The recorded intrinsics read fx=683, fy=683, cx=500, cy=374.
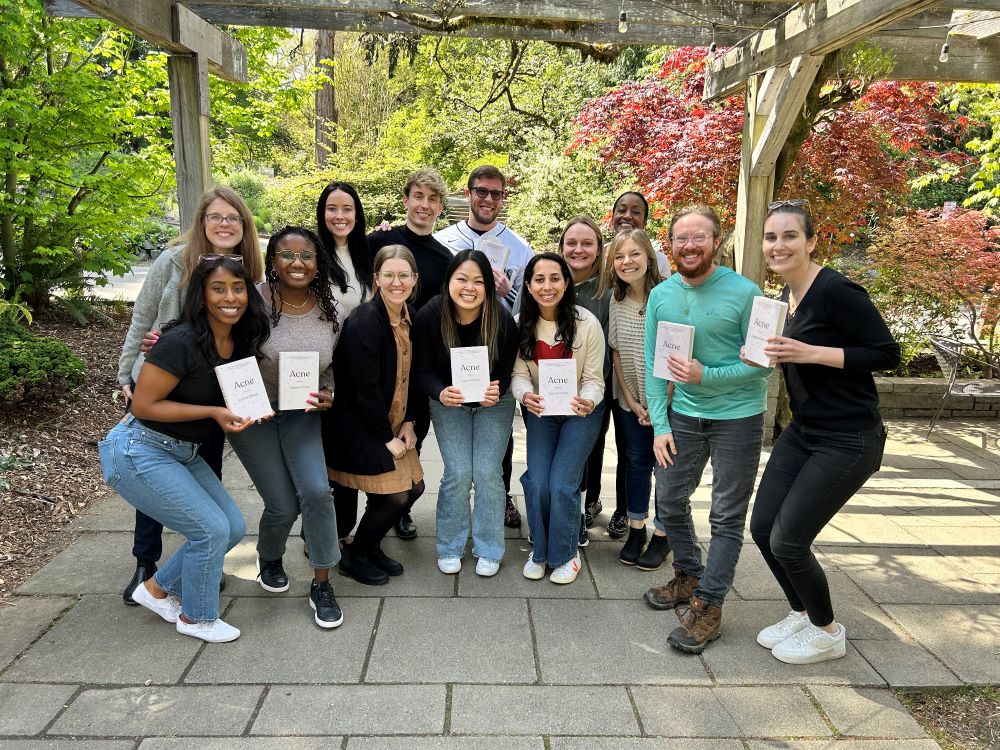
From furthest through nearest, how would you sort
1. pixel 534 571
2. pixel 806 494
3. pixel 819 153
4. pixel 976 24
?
pixel 819 153, pixel 976 24, pixel 534 571, pixel 806 494

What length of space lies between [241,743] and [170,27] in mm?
4675

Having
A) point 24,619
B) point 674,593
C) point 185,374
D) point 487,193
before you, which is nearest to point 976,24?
point 487,193

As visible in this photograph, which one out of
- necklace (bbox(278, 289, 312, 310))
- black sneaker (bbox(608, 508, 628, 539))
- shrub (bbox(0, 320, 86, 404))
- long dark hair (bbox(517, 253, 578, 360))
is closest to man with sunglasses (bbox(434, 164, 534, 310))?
long dark hair (bbox(517, 253, 578, 360))

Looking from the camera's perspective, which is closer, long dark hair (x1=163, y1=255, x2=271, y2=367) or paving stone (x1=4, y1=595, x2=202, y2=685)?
paving stone (x1=4, y1=595, x2=202, y2=685)

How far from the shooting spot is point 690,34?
570 centimetres

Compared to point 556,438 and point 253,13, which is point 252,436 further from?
point 253,13

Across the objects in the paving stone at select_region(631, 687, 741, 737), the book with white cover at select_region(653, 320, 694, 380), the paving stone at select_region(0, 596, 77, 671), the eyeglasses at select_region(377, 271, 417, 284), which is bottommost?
the paving stone at select_region(631, 687, 741, 737)

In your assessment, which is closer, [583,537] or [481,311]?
[481,311]

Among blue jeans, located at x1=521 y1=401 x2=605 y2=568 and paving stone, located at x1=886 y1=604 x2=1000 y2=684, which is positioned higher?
blue jeans, located at x1=521 y1=401 x2=605 y2=568

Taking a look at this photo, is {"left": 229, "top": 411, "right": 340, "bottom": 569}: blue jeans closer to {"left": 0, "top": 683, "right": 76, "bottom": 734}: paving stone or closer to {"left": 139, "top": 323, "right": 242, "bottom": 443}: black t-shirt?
{"left": 139, "top": 323, "right": 242, "bottom": 443}: black t-shirt

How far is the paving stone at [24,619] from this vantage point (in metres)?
2.91

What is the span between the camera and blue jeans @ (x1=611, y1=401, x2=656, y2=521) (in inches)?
147

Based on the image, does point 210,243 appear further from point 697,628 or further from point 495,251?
point 697,628

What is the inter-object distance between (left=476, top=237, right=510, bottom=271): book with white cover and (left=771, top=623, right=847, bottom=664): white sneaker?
8.29 feet
